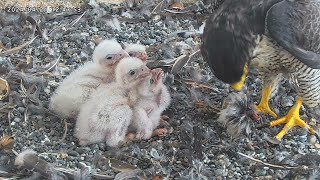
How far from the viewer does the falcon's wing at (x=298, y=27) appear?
10.4 feet

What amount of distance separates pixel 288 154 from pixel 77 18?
2.04m

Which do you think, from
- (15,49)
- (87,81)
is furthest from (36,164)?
(15,49)

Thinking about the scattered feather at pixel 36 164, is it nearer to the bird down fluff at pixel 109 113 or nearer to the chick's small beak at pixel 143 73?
the bird down fluff at pixel 109 113

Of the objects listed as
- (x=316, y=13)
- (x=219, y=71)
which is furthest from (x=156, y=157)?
(x=316, y=13)

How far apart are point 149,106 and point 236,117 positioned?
53 centimetres

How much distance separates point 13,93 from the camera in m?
3.81

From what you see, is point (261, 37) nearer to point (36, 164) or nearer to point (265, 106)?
point (265, 106)

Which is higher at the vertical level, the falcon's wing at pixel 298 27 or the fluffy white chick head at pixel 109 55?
the falcon's wing at pixel 298 27

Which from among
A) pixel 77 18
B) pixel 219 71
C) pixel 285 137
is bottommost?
pixel 285 137

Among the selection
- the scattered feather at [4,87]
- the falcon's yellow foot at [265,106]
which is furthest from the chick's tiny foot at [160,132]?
the scattered feather at [4,87]

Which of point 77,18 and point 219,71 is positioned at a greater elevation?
point 219,71

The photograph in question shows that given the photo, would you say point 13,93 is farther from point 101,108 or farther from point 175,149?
point 175,149

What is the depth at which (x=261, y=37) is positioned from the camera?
3230 millimetres

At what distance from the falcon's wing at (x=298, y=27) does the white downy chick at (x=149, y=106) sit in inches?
28.2
